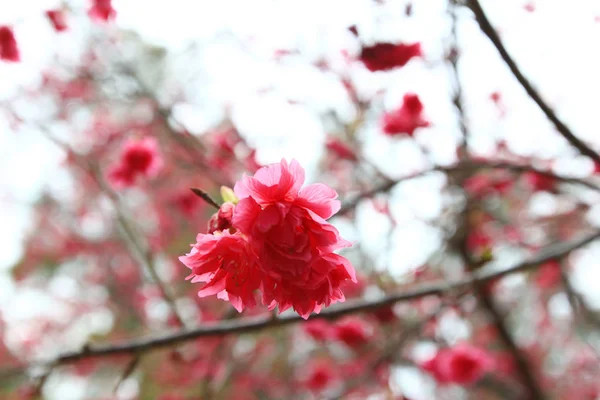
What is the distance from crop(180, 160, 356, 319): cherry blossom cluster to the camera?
1009mm

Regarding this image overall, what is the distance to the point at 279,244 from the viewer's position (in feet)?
3.28

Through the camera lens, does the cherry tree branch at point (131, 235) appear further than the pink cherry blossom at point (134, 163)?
No

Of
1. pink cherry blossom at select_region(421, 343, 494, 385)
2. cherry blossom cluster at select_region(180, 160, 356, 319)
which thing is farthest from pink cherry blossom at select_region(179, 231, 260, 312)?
pink cherry blossom at select_region(421, 343, 494, 385)

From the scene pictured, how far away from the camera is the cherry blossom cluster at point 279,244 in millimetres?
1009

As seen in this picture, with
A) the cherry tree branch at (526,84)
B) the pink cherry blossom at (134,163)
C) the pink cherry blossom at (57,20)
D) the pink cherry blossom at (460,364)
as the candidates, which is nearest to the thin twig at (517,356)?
the pink cherry blossom at (460,364)

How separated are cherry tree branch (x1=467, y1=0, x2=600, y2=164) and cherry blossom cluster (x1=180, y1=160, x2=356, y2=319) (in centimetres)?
62

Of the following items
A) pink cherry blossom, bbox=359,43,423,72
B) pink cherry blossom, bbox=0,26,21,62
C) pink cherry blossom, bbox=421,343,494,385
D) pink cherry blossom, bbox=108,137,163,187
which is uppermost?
pink cherry blossom, bbox=0,26,21,62

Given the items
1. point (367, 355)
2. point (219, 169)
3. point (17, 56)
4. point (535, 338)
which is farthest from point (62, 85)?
point (535, 338)

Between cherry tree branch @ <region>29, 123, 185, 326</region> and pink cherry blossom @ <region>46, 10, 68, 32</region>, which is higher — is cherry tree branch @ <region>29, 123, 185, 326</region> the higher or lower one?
the lower one

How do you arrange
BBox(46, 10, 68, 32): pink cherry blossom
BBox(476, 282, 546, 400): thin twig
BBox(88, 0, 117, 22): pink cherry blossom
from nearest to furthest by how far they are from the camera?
1. BBox(88, 0, 117, 22): pink cherry blossom
2. BBox(46, 10, 68, 32): pink cherry blossom
3. BBox(476, 282, 546, 400): thin twig

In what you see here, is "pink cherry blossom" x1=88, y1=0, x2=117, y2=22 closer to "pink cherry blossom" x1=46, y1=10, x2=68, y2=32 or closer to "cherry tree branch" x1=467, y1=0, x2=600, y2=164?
"pink cherry blossom" x1=46, y1=10, x2=68, y2=32

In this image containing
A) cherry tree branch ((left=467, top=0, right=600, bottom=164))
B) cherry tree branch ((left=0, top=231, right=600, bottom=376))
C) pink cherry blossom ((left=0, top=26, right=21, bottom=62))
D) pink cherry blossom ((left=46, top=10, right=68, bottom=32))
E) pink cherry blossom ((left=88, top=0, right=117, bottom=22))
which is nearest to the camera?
cherry tree branch ((left=467, top=0, right=600, bottom=164))

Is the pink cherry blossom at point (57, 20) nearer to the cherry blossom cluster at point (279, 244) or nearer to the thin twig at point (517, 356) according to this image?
the cherry blossom cluster at point (279, 244)

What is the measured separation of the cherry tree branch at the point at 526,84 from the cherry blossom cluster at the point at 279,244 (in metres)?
0.62
